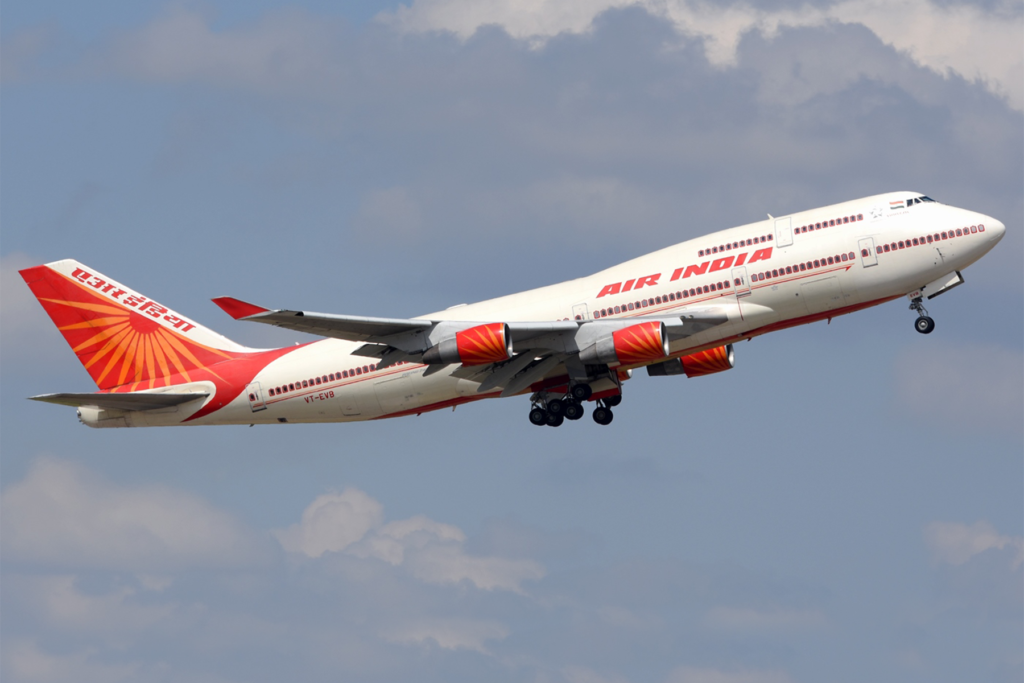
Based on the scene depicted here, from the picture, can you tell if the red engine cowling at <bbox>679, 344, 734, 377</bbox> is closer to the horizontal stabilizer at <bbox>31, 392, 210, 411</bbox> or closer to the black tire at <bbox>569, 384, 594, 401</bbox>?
the black tire at <bbox>569, 384, 594, 401</bbox>

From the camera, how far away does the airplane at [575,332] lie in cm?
5112

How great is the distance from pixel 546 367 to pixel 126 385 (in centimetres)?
1949

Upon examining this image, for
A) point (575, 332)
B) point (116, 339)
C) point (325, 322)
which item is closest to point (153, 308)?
point (116, 339)

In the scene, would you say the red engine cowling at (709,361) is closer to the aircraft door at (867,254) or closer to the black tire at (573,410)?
the black tire at (573,410)

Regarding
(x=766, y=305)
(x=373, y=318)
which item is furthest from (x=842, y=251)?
(x=373, y=318)

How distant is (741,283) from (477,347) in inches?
399

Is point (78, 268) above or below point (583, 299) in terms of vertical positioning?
above

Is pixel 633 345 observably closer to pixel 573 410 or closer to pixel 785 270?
pixel 785 270

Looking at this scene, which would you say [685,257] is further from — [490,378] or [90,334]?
[90,334]

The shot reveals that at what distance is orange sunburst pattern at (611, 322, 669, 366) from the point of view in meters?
50.8

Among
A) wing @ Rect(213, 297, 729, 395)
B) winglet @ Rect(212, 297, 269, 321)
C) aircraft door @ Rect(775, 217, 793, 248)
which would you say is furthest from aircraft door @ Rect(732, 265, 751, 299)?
winglet @ Rect(212, 297, 269, 321)

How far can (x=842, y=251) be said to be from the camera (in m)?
51.2

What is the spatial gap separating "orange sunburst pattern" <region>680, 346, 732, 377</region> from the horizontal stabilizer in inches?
807

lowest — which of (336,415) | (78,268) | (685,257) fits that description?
(336,415)
